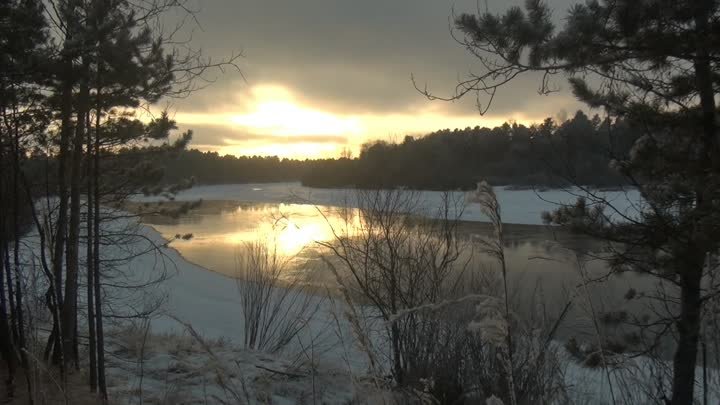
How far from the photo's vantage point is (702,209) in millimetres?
4012

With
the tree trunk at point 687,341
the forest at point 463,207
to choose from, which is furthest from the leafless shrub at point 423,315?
the tree trunk at point 687,341

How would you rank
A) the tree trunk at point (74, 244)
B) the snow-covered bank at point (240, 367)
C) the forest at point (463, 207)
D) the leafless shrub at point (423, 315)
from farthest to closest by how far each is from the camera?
1. the leafless shrub at point (423, 315)
2. the tree trunk at point (74, 244)
3. the snow-covered bank at point (240, 367)
4. the forest at point (463, 207)

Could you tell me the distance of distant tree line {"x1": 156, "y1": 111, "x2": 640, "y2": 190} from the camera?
525 cm

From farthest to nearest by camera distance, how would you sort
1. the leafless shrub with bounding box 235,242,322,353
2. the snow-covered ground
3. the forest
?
the leafless shrub with bounding box 235,242,322,353
the forest
the snow-covered ground

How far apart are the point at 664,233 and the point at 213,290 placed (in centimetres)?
1357

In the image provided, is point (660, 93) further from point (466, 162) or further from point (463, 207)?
point (466, 162)

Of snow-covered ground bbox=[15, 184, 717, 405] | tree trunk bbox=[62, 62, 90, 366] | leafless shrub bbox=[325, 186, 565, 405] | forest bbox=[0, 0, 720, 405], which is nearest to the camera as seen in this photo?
snow-covered ground bbox=[15, 184, 717, 405]

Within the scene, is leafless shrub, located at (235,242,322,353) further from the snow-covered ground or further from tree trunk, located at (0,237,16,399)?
tree trunk, located at (0,237,16,399)

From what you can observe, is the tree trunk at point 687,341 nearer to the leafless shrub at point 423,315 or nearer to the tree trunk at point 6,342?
the leafless shrub at point 423,315

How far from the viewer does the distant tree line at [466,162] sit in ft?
17.2

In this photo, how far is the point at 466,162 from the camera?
172 feet

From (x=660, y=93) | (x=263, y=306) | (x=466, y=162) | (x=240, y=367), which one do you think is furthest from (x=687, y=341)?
(x=466, y=162)

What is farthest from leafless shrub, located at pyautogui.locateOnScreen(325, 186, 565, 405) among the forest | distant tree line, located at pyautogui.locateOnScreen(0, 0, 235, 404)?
distant tree line, located at pyautogui.locateOnScreen(0, 0, 235, 404)

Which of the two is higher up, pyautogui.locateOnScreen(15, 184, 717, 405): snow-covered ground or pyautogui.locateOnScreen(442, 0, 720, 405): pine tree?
pyautogui.locateOnScreen(442, 0, 720, 405): pine tree
